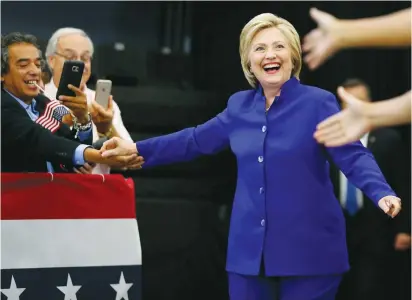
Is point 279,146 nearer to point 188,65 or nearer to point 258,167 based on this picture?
point 258,167

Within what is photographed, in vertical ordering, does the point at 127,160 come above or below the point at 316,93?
below

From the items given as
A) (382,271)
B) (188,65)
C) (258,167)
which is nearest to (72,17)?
(188,65)

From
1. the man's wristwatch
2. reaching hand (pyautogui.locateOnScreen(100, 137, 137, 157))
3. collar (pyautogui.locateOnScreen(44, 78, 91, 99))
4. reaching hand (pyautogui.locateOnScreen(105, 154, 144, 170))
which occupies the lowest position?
reaching hand (pyautogui.locateOnScreen(105, 154, 144, 170))

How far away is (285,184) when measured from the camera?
2621mm

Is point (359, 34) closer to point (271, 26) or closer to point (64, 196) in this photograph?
point (271, 26)

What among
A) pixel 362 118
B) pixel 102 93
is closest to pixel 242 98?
pixel 102 93

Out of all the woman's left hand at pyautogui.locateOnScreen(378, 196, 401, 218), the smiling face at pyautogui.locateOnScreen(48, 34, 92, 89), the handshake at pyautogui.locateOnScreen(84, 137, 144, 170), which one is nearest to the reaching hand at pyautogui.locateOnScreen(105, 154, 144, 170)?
the handshake at pyautogui.locateOnScreen(84, 137, 144, 170)

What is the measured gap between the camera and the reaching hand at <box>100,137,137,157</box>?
290cm

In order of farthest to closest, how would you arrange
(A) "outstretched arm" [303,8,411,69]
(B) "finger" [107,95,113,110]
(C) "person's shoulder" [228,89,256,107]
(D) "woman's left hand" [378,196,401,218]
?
(B) "finger" [107,95,113,110] → (C) "person's shoulder" [228,89,256,107] → (D) "woman's left hand" [378,196,401,218] → (A) "outstretched arm" [303,8,411,69]

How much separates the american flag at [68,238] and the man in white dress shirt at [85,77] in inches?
7.4

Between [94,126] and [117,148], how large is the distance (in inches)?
7.7

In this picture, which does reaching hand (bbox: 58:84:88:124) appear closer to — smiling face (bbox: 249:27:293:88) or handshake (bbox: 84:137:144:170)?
handshake (bbox: 84:137:144:170)

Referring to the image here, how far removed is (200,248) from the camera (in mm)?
3783

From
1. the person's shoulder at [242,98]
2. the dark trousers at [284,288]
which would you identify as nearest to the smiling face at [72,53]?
the person's shoulder at [242,98]
